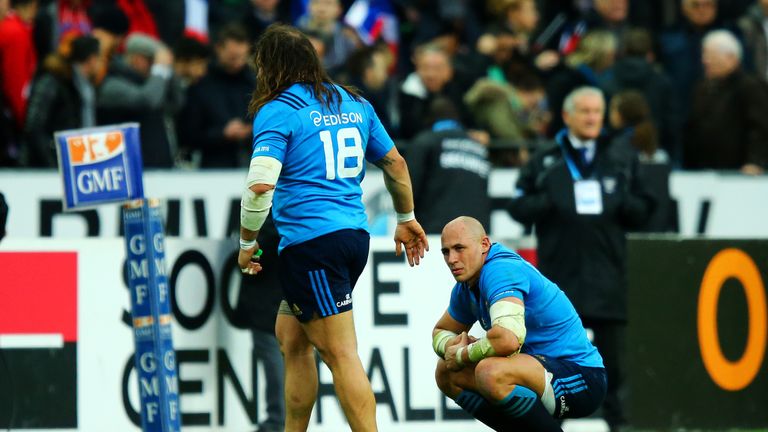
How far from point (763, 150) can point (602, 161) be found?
3783 millimetres

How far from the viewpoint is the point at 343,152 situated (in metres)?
7.39

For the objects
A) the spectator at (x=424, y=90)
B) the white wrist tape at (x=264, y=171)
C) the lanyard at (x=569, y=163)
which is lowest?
the white wrist tape at (x=264, y=171)

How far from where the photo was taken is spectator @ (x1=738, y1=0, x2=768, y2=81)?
14852 millimetres

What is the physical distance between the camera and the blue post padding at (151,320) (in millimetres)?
8414

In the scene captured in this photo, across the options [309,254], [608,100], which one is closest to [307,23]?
[608,100]

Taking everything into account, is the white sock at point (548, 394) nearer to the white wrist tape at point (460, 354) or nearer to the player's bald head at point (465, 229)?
the white wrist tape at point (460, 354)

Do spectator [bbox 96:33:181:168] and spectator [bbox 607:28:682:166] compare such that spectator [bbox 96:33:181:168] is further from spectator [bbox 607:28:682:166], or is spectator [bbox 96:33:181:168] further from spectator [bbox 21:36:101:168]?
spectator [bbox 607:28:682:166]

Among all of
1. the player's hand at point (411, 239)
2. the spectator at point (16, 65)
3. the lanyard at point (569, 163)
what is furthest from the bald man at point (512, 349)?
the spectator at point (16, 65)

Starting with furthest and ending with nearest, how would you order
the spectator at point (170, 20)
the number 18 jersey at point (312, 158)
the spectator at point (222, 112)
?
the spectator at point (170, 20) < the spectator at point (222, 112) < the number 18 jersey at point (312, 158)

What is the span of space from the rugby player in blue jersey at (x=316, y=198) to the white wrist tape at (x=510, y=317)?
0.75m

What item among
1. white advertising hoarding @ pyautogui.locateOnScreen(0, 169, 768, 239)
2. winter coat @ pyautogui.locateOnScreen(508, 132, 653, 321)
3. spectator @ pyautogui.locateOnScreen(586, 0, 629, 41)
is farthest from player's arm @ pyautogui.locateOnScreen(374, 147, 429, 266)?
spectator @ pyautogui.locateOnScreen(586, 0, 629, 41)

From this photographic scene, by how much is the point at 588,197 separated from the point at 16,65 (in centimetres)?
554

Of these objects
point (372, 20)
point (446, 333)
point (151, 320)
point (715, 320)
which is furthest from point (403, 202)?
Result: point (372, 20)

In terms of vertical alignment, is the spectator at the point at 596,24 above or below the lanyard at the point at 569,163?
above
